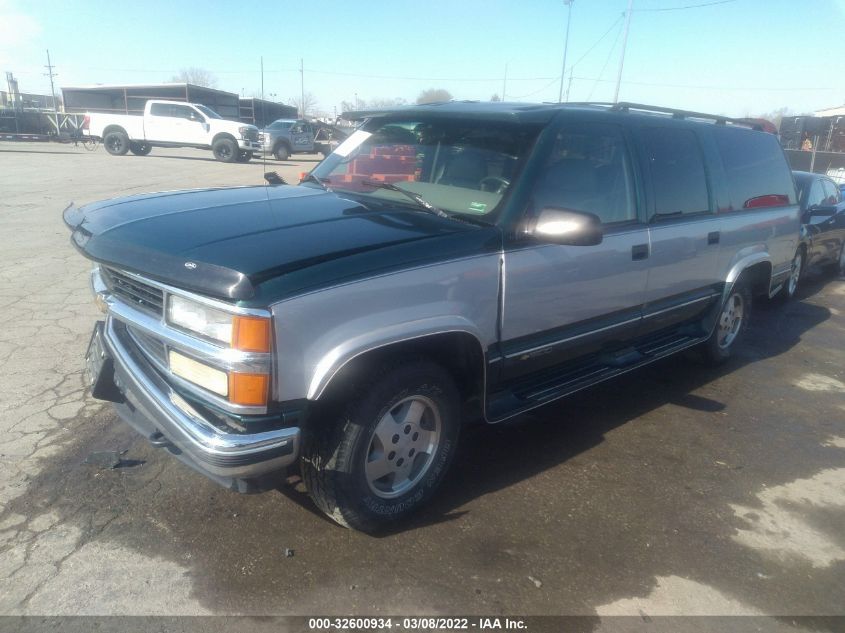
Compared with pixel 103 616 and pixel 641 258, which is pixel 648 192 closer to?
pixel 641 258

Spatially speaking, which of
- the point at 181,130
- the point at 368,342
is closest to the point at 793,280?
the point at 368,342

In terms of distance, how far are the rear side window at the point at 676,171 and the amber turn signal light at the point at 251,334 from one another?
113 inches

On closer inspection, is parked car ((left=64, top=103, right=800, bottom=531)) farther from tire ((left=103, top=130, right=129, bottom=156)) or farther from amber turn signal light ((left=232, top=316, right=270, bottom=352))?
tire ((left=103, top=130, right=129, bottom=156))

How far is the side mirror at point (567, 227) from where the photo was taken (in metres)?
2.99

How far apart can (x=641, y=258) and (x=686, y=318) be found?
44.7 inches

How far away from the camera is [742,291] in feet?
18.2

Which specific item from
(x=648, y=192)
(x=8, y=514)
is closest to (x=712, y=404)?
(x=648, y=192)

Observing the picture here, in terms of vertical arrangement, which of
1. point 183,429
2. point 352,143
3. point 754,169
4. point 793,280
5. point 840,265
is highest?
point 352,143

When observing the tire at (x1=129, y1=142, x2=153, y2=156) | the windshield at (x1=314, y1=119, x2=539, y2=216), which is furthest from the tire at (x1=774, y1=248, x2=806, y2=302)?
the tire at (x1=129, y1=142, x2=153, y2=156)

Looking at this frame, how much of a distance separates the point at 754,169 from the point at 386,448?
168 inches

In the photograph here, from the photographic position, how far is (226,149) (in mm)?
24656

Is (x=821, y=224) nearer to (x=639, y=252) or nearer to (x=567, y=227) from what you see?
(x=639, y=252)

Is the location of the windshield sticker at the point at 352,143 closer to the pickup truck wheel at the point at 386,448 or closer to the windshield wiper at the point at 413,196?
the windshield wiper at the point at 413,196

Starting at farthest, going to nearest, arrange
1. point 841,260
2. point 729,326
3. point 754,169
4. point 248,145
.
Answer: point 248,145
point 841,260
point 729,326
point 754,169
